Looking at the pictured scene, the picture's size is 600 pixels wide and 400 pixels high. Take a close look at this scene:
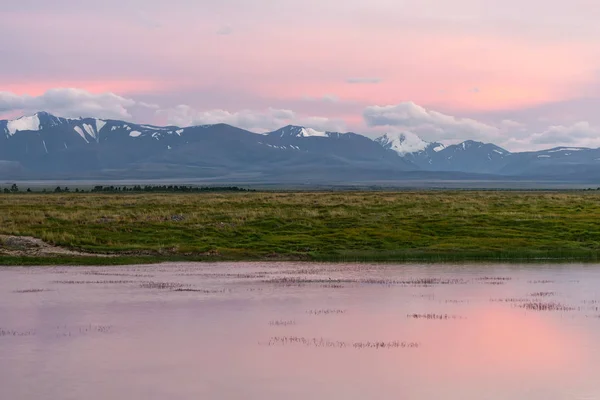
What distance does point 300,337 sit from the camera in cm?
2542

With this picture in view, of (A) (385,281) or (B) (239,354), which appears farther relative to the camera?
(A) (385,281)

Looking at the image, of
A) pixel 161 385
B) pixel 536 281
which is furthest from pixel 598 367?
pixel 536 281

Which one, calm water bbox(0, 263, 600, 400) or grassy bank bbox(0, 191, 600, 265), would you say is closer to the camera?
calm water bbox(0, 263, 600, 400)

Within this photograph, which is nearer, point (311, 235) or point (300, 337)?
point (300, 337)

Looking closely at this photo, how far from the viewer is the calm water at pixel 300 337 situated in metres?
19.8

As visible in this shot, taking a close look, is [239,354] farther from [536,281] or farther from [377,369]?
[536,281]

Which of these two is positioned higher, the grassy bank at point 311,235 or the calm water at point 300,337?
the grassy bank at point 311,235

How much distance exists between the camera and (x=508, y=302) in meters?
32.5

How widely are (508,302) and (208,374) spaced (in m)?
15.4

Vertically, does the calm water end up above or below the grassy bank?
below

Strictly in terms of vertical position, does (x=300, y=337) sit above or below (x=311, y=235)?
below

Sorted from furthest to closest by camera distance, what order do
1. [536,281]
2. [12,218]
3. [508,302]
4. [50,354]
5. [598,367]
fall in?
[12,218] → [536,281] → [508,302] → [50,354] → [598,367]

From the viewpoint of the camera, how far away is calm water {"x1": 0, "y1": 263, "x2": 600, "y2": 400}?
19.8 metres

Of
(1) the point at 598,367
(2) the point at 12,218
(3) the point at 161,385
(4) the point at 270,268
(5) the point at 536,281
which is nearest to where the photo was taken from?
(3) the point at 161,385
